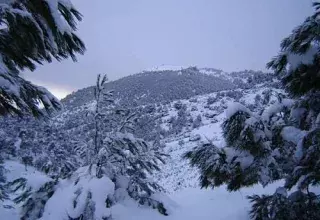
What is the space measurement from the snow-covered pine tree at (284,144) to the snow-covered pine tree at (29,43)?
1.74 meters

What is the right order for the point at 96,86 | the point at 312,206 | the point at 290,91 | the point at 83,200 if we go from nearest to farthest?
the point at 312,206 < the point at 290,91 < the point at 83,200 < the point at 96,86

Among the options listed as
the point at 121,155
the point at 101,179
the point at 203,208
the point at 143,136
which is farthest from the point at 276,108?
the point at 143,136

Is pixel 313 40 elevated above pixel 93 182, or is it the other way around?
pixel 313 40

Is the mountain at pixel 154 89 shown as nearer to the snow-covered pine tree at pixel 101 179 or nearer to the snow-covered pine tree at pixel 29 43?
the snow-covered pine tree at pixel 101 179

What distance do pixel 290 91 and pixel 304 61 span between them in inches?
19.5

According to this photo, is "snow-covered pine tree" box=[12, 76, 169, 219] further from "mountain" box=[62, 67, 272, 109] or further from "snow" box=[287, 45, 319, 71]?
"mountain" box=[62, 67, 272, 109]

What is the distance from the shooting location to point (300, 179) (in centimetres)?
255

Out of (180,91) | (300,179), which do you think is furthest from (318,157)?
(180,91)

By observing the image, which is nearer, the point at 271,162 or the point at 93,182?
the point at 271,162

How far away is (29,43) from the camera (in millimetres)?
2201

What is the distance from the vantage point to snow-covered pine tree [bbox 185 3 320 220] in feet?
8.48

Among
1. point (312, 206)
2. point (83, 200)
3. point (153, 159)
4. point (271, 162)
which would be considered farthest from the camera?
point (153, 159)

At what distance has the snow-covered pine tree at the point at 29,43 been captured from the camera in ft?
6.45

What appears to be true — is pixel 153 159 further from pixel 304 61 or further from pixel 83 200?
pixel 304 61
